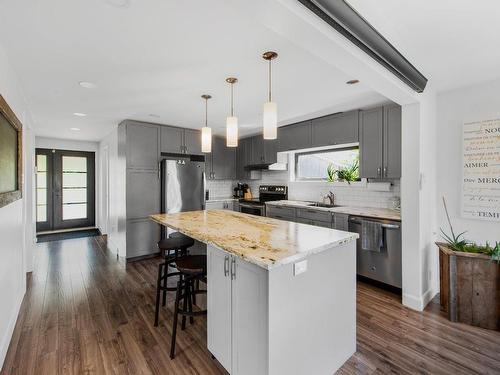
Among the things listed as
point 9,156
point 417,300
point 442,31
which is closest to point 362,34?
point 442,31

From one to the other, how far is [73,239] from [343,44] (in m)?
6.43

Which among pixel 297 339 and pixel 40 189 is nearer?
pixel 297 339

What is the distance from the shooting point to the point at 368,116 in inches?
134

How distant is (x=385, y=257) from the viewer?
305cm

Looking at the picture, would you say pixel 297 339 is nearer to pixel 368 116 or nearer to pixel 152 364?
pixel 152 364

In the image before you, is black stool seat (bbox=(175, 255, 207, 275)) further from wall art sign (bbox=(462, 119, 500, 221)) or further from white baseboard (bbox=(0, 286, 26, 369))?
wall art sign (bbox=(462, 119, 500, 221))

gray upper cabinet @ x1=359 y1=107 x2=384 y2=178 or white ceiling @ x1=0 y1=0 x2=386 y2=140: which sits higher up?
white ceiling @ x1=0 y1=0 x2=386 y2=140

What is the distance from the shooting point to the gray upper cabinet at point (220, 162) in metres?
5.42

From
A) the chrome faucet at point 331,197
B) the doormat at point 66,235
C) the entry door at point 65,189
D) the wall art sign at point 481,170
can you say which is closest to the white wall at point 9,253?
the doormat at point 66,235

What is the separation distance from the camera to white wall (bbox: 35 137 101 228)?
611 cm

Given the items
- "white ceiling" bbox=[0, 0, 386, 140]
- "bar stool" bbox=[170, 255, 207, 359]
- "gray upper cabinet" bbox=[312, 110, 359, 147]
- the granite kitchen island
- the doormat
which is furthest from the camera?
the doormat

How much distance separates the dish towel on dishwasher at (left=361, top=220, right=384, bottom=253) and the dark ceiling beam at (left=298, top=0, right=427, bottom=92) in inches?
63.7

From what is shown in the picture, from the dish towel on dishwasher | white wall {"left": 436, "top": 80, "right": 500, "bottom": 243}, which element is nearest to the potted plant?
white wall {"left": 436, "top": 80, "right": 500, "bottom": 243}

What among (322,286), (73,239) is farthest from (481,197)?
(73,239)
